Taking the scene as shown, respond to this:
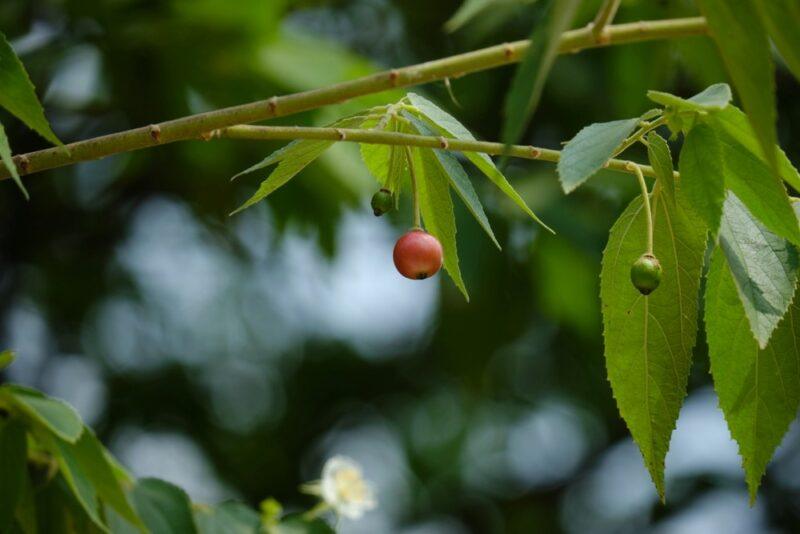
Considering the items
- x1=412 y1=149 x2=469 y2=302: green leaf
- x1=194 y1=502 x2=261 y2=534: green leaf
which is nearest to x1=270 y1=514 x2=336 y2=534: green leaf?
x1=194 y1=502 x2=261 y2=534: green leaf

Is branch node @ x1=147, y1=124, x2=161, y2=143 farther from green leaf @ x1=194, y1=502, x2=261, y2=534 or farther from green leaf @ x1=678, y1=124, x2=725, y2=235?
green leaf @ x1=194, y1=502, x2=261, y2=534

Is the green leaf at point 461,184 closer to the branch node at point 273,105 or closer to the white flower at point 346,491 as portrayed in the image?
the branch node at point 273,105

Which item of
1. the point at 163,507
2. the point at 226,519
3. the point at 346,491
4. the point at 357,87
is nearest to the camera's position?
the point at 357,87

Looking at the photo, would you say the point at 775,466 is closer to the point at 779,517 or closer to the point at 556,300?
the point at 779,517

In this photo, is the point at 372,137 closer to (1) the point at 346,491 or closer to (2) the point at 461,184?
(2) the point at 461,184

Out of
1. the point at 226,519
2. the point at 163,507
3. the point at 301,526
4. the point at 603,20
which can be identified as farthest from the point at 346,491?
the point at 603,20

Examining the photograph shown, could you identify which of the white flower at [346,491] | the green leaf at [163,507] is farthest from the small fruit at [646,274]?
the white flower at [346,491]
